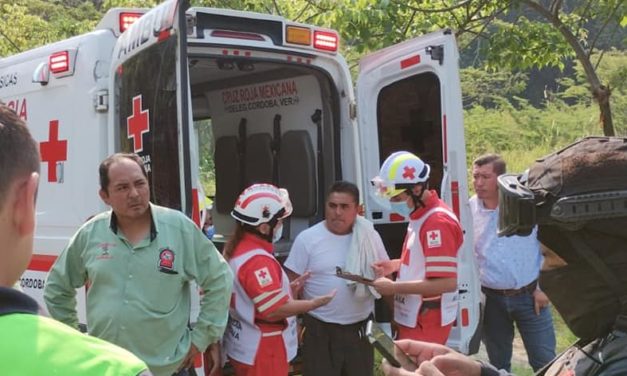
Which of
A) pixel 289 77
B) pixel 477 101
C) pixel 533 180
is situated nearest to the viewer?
pixel 533 180

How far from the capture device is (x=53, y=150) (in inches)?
179

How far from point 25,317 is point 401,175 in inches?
122

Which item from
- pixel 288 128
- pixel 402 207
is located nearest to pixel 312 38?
pixel 288 128

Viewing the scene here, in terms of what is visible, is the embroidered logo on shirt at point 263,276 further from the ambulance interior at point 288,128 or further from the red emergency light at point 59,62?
the red emergency light at point 59,62

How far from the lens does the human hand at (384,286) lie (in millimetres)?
3873

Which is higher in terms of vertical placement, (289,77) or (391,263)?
(289,77)

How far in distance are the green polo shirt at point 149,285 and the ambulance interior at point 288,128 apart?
5.15ft

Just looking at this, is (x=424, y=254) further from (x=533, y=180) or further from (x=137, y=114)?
(x=533, y=180)

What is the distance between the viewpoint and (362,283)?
4043 mm

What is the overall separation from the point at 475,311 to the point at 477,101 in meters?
20.8

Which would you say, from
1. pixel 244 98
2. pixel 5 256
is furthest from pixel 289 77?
pixel 5 256

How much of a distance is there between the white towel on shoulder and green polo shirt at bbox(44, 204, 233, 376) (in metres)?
0.99

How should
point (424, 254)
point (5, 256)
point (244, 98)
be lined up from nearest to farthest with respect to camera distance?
point (5, 256) < point (424, 254) < point (244, 98)

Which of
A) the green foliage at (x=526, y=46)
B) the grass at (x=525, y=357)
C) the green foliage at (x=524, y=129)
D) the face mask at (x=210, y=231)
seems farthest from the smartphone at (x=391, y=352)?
the green foliage at (x=524, y=129)
